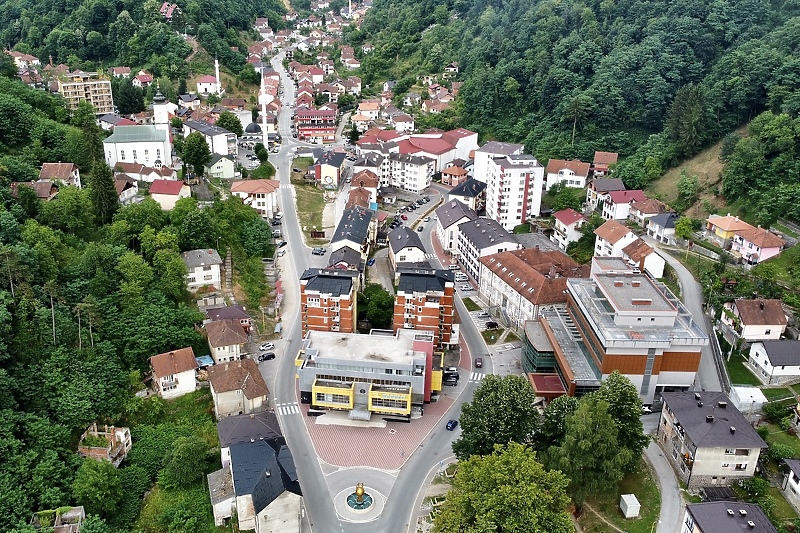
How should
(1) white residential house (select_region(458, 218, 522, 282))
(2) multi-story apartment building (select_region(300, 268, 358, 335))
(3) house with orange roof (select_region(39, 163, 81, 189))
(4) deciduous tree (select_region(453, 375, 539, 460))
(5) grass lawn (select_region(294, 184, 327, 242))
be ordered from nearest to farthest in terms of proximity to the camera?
1. (4) deciduous tree (select_region(453, 375, 539, 460))
2. (2) multi-story apartment building (select_region(300, 268, 358, 335))
3. (3) house with orange roof (select_region(39, 163, 81, 189))
4. (1) white residential house (select_region(458, 218, 522, 282))
5. (5) grass lawn (select_region(294, 184, 327, 242))

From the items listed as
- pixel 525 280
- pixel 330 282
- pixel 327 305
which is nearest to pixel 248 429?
pixel 327 305

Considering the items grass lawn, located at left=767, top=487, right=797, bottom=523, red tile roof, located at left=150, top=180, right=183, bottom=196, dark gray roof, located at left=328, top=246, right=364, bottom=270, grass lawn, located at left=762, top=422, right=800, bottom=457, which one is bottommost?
grass lawn, located at left=767, top=487, right=797, bottom=523

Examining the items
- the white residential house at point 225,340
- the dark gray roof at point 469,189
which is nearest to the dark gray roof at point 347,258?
the white residential house at point 225,340

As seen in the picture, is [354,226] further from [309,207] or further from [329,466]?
[329,466]

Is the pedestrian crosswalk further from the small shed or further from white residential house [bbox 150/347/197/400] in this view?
the small shed

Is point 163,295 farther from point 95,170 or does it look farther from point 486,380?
point 486,380

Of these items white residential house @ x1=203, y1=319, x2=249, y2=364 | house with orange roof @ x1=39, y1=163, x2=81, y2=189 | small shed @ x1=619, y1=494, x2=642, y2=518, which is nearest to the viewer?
small shed @ x1=619, y1=494, x2=642, y2=518

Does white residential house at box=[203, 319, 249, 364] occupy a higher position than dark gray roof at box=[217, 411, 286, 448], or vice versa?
white residential house at box=[203, 319, 249, 364]

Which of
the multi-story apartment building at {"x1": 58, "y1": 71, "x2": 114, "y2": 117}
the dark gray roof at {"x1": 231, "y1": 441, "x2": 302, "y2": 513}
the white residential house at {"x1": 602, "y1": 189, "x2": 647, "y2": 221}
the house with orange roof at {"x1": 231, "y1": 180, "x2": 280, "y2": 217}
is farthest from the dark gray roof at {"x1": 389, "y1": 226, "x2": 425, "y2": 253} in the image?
the multi-story apartment building at {"x1": 58, "y1": 71, "x2": 114, "y2": 117}

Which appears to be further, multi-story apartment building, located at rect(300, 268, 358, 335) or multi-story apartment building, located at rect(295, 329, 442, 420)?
multi-story apartment building, located at rect(300, 268, 358, 335)

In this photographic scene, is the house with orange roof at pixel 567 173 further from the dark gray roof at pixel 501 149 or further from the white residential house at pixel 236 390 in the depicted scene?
the white residential house at pixel 236 390
